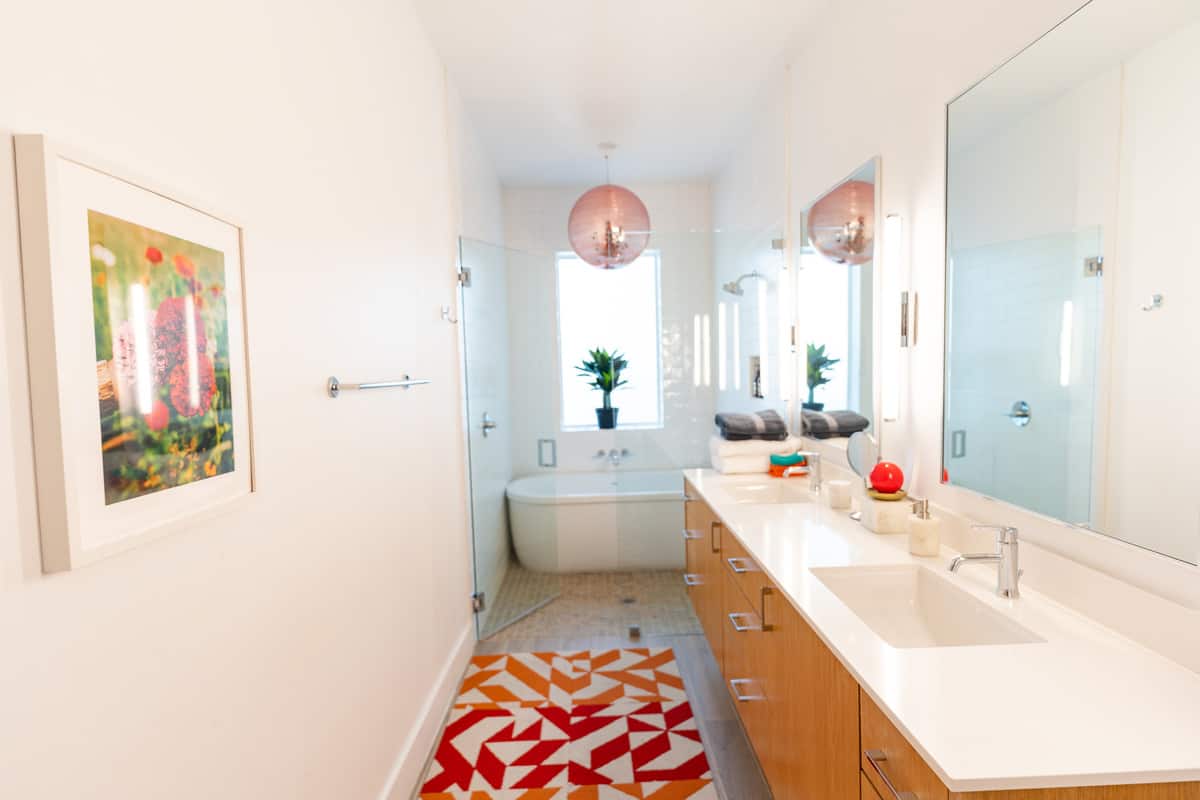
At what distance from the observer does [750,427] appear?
2754mm

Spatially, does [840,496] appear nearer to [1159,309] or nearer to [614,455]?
[1159,309]

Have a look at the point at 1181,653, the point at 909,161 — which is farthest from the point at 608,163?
the point at 1181,653

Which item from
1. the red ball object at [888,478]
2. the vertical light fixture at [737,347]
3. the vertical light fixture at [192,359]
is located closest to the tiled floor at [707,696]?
the red ball object at [888,478]

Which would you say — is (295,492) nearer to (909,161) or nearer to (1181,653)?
(1181,653)

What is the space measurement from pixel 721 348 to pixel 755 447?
3.47 ft

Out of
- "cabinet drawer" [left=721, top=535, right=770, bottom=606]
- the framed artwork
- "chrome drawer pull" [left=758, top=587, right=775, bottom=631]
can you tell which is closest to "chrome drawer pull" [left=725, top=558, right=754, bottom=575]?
"cabinet drawer" [left=721, top=535, right=770, bottom=606]

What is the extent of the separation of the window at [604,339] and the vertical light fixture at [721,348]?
1.21ft

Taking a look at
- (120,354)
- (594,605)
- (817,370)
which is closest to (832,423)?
(817,370)

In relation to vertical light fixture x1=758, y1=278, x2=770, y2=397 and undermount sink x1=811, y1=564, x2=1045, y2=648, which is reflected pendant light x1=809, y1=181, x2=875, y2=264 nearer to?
vertical light fixture x1=758, y1=278, x2=770, y2=397

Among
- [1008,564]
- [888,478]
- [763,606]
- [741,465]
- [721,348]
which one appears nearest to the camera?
[1008,564]

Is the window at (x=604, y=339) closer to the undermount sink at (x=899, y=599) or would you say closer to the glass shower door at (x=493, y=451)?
the glass shower door at (x=493, y=451)

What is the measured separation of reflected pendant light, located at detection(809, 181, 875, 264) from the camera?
206cm

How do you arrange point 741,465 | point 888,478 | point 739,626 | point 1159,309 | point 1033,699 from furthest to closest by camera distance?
point 741,465 → point 739,626 → point 888,478 → point 1159,309 → point 1033,699

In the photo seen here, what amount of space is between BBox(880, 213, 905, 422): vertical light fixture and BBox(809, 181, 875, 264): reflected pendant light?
0.15 meters
